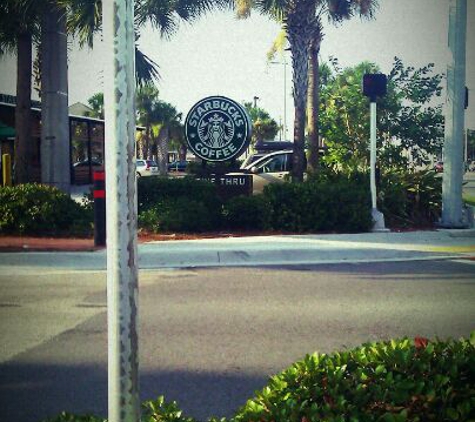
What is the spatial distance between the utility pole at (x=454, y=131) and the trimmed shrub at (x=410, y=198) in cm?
97

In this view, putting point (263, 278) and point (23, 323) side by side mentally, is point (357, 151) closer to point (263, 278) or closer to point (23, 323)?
point (263, 278)

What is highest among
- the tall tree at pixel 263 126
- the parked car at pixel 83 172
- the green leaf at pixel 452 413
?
the tall tree at pixel 263 126

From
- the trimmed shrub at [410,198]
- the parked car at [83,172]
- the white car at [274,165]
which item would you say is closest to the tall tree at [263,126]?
the parked car at [83,172]

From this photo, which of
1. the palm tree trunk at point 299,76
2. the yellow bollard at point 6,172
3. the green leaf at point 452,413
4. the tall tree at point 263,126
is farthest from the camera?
the tall tree at point 263,126

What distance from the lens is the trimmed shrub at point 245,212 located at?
43.6 ft

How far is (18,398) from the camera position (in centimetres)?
419

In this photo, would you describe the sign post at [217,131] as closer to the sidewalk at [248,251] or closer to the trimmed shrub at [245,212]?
→ the trimmed shrub at [245,212]

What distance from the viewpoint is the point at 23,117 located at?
1736cm

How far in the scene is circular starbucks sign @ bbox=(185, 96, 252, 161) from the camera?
587 inches

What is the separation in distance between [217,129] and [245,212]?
2.80m

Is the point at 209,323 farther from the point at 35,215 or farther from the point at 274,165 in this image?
the point at 274,165

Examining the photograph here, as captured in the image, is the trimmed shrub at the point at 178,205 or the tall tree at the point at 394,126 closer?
the trimmed shrub at the point at 178,205

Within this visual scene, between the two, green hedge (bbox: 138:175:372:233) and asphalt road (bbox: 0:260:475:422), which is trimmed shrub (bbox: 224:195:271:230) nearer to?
green hedge (bbox: 138:175:372:233)

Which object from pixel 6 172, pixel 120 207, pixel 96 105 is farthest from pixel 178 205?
pixel 96 105
